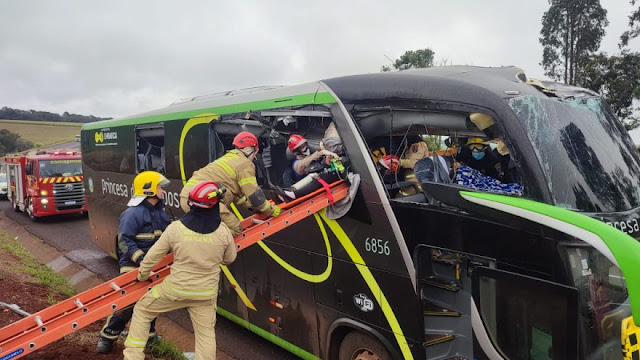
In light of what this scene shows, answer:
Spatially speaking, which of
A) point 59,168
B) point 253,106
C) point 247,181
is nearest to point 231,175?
point 247,181

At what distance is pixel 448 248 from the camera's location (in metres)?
3.30

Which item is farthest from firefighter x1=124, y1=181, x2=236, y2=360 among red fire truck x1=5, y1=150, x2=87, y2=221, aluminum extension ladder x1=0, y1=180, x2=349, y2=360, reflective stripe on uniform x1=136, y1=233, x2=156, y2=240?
red fire truck x1=5, y1=150, x2=87, y2=221

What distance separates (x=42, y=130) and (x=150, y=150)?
66.0 metres

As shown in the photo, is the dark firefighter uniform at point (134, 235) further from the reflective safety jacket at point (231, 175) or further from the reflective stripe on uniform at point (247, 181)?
the reflective stripe on uniform at point (247, 181)

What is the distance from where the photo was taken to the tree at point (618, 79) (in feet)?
60.5

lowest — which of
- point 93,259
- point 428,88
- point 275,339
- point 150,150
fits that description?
point 93,259

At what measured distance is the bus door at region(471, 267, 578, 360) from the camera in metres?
2.51

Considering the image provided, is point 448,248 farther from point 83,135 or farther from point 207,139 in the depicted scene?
point 83,135

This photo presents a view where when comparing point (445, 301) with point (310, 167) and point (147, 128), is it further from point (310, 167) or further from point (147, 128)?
point (147, 128)

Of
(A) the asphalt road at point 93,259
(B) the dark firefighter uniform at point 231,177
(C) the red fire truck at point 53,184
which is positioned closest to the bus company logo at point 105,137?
(A) the asphalt road at point 93,259

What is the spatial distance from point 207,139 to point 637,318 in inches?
196

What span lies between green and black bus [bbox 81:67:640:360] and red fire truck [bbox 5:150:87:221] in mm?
12953

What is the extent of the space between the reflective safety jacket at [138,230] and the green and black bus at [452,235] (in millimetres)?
1212

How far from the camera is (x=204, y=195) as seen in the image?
370 centimetres
